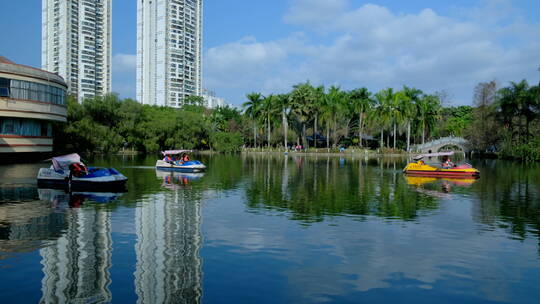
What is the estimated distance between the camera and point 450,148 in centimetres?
10744

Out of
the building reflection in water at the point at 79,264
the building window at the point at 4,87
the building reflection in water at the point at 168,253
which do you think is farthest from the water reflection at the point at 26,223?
the building window at the point at 4,87

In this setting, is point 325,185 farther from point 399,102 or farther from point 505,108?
point 399,102

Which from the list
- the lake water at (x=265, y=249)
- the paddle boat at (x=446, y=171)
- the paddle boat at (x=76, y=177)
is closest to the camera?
the lake water at (x=265, y=249)

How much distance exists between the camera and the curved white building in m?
50.5

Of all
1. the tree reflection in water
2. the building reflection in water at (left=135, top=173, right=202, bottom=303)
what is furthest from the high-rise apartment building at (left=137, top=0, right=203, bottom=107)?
the building reflection in water at (left=135, top=173, right=202, bottom=303)

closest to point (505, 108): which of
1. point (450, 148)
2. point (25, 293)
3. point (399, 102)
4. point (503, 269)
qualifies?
point (399, 102)

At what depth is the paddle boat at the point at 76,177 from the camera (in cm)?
2611

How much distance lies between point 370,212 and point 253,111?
82.1m

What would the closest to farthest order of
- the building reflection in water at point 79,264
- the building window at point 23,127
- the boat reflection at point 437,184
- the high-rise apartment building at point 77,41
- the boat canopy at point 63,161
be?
the building reflection in water at point 79,264, the boat canopy at point 63,161, the boat reflection at point 437,184, the building window at point 23,127, the high-rise apartment building at point 77,41

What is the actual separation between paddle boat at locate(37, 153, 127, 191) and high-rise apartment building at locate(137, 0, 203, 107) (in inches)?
4646

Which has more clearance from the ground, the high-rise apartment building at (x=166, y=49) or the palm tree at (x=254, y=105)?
the high-rise apartment building at (x=166, y=49)

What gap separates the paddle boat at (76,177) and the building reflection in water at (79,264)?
9288 mm

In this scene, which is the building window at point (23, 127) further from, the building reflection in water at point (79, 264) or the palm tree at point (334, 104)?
the palm tree at point (334, 104)

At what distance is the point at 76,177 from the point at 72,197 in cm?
291
